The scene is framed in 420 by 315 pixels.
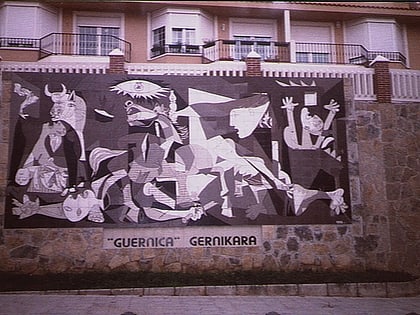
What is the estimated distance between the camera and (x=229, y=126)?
8.75 metres

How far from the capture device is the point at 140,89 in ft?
28.6

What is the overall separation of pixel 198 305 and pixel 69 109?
4.19 m

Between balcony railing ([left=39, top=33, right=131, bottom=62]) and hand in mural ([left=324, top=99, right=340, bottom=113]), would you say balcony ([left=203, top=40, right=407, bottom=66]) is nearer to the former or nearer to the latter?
balcony railing ([left=39, top=33, right=131, bottom=62])

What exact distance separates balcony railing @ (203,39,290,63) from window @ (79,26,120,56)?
2.55 m

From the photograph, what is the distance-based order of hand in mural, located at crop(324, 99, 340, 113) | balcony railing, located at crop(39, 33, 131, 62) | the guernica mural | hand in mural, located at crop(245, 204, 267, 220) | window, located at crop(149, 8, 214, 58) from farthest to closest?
window, located at crop(149, 8, 214, 58) → balcony railing, located at crop(39, 33, 131, 62) → hand in mural, located at crop(324, 99, 340, 113) → hand in mural, located at crop(245, 204, 267, 220) → the guernica mural

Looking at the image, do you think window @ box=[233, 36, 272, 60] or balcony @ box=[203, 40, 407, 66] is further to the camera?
window @ box=[233, 36, 272, 60]

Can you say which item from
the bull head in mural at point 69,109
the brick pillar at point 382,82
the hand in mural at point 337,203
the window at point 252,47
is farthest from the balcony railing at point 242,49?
the hand in mural at point 337,203

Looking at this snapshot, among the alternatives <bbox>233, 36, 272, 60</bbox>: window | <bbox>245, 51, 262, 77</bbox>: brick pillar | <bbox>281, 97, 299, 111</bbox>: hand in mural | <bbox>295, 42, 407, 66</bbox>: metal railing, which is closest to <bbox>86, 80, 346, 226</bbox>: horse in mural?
<bbox>281, 97, 299, 111</bbox>: hand in mural

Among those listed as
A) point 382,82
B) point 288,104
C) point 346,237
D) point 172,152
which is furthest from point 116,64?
point 346,237

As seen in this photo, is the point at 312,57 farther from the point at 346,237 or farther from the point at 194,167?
the point at 194,167

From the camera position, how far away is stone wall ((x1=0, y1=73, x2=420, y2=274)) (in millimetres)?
8070

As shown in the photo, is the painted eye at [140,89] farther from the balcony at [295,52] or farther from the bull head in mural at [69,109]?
the balcony at [295,52]

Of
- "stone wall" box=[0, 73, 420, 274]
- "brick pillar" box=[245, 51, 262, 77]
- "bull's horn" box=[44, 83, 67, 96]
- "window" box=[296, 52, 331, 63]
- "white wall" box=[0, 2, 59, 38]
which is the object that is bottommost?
"stone wall" box=[0, 73, 420, 274]

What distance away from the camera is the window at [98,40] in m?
12.9
